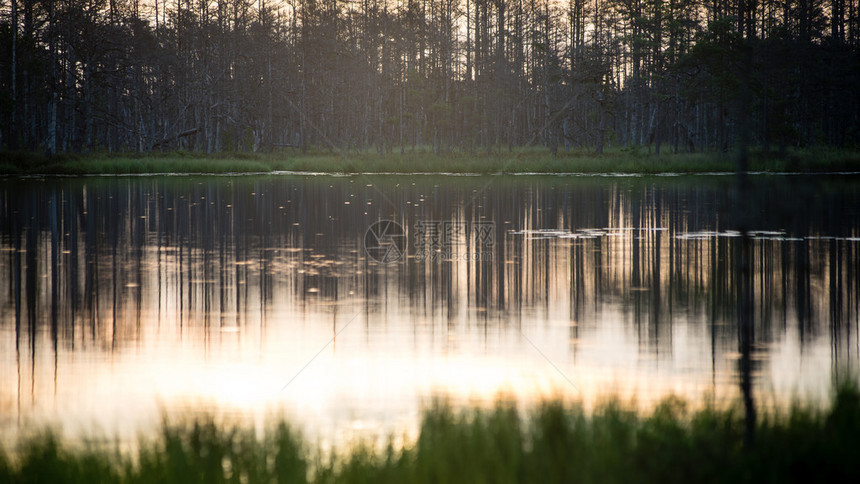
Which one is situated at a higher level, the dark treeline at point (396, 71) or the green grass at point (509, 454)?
the dark treeline at point (396, 71)

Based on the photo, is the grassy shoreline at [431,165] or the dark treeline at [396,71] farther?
the dark treeline at [396,71]

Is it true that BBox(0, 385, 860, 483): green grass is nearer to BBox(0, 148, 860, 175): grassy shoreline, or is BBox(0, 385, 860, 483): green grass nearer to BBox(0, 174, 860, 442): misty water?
BBox(0, 174, 860, 442): misty water

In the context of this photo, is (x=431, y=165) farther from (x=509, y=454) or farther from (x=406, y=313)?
(x=509, y=454)

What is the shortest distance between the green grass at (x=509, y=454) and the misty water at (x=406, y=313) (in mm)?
552

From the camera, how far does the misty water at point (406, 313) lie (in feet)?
24.6

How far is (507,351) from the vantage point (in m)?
9.32

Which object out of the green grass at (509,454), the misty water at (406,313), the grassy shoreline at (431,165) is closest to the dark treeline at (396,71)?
the grassy shoreline at (431,165)

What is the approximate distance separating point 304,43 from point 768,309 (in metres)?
72.8

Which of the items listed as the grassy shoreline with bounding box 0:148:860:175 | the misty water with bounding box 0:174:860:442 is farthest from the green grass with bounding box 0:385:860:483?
the grassy shoreline with bounding box 0:148:860:175

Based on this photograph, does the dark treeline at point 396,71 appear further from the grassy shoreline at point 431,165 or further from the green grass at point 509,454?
the green grass at point 509,454

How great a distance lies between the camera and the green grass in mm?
4945

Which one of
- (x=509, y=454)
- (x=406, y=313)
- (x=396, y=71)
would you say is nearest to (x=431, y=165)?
(x=396, y=71)

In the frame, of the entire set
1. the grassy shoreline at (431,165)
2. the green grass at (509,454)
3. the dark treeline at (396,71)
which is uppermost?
the dark treeline at (396,71)

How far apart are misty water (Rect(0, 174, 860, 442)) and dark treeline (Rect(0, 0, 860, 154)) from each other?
44.8 m
